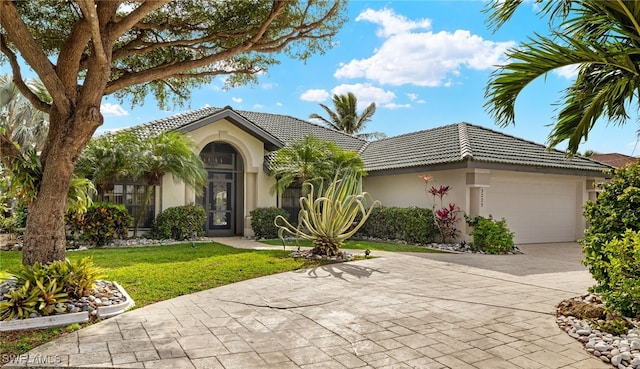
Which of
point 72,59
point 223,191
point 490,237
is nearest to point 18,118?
point 223,191

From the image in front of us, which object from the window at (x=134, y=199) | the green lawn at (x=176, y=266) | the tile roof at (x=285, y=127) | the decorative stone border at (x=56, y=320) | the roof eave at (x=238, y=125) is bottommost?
the green lawn at (x=176, y=266)

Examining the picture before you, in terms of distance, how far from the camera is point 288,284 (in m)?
8.08

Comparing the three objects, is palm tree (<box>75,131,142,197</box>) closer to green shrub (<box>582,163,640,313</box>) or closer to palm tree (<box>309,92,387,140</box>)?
green shrub (<box>582,163,640,313</box>)

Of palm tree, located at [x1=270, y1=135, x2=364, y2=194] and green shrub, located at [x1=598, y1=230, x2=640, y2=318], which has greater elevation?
palm tree, located at [x1=270, y1=135, x2=364, y2=194]

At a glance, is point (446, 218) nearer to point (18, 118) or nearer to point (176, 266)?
point (176, 266)

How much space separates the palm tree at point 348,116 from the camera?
42.2 meters

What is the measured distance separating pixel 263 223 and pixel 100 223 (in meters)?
5.96

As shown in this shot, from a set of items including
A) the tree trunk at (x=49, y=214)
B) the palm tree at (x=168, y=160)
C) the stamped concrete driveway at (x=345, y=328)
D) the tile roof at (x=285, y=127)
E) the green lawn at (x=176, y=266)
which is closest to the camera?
the stamped concrete driveway at (x=345, y=328)

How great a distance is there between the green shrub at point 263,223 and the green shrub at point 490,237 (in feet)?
25.3

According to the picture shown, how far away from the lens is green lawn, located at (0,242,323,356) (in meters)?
5.07

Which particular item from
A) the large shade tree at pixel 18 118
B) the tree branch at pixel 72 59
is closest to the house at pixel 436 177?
the tree branch at pixel 72 59

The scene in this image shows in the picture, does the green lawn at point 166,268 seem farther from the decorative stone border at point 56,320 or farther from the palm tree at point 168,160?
the palm tree at point 168,160

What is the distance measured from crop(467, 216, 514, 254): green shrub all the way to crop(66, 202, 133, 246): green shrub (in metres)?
11.9

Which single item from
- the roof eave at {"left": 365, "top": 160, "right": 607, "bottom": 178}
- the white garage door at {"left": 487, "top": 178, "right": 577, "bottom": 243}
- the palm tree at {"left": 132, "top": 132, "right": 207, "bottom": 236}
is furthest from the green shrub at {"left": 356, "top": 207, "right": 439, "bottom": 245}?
the palm tree at {"left": 132, "top": 132, "right": 207, "bottom": 236}
